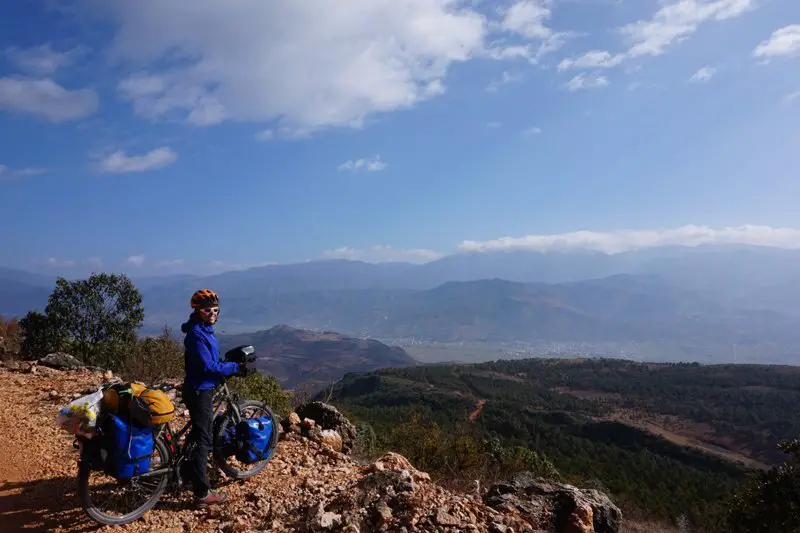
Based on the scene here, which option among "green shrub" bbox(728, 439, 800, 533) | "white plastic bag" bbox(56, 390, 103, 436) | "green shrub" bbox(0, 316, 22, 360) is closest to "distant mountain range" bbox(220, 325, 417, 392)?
"green shrub" bbox(0, 316, 22, 360)

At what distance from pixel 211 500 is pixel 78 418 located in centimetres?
164

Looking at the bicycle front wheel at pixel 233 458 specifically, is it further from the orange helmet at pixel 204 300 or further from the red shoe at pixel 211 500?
the orange helmet at pixel 204 300

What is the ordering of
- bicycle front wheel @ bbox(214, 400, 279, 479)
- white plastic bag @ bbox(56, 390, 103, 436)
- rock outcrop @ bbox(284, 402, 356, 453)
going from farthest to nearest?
rock outcrop @ bbox(284, 402, 356, 453)
bicycle front wheel @ bbox(214, 400, 279, 479)
white plastic bag @ bbox(56, 390, 103, 436)

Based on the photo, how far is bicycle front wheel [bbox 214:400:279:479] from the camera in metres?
5.54

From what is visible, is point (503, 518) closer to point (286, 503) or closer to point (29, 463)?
point (286, 503)

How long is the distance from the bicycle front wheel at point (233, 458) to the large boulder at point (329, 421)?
1.38 m

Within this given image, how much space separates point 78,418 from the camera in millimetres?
4363

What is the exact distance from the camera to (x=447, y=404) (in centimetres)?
5291

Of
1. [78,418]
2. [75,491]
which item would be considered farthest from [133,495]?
[78,418]

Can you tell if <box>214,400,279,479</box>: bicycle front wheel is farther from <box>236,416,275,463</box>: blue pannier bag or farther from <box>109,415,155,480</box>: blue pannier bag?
<box>109,415,155,480</box>: blue pannier bag

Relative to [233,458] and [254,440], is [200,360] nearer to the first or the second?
[254,440]

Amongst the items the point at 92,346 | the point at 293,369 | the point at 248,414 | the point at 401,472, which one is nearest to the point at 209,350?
the point at 248,414

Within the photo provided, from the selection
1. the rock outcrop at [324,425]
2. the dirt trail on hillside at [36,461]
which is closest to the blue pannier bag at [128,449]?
the dirt trail on hillside at [36,461]

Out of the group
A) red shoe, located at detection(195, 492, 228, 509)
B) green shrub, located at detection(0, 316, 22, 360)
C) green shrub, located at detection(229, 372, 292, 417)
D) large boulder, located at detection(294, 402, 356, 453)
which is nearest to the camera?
red shoe, located at detection(195, 492, 228, 509)
